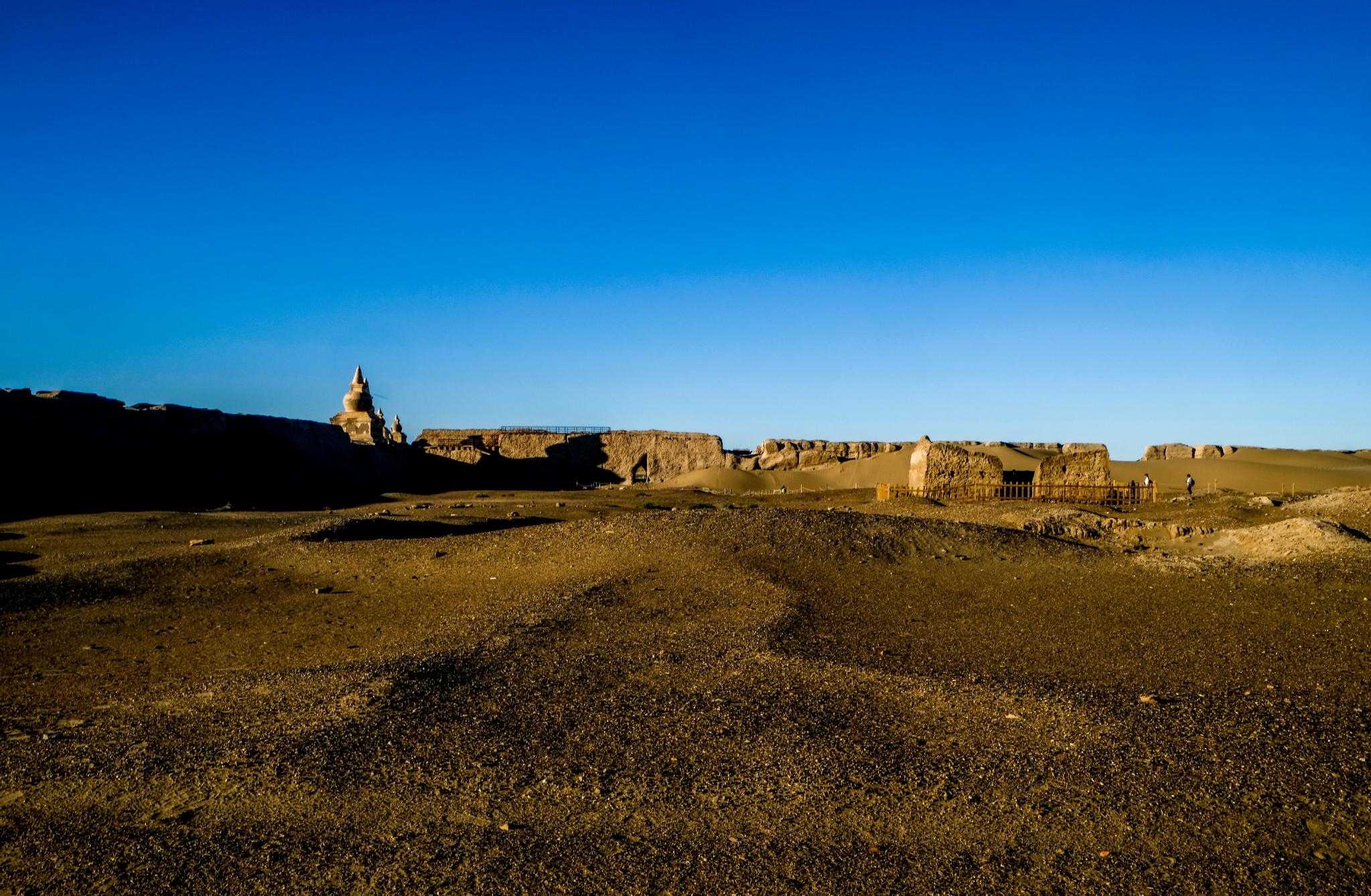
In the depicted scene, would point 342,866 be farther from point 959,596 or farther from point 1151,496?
point 1151,496

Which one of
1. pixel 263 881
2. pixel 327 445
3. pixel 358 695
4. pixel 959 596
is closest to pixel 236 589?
pixel 358 695

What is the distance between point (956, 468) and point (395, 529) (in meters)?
16.4

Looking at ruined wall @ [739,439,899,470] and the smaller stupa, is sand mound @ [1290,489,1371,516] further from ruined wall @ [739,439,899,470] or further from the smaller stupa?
the smaller stupa

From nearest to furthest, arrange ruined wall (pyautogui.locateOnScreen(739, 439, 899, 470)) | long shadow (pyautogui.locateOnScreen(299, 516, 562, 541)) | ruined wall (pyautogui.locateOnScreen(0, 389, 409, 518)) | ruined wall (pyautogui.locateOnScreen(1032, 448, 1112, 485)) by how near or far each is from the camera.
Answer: long shadow (pyautogui.locateOnScreen(299, 516, 562, 541)) → ruined wall (pyautogui.locateOnScreen(1032, 448, 1112, 485)) → ruined wall (pyautogui.locateOnScreen(0, 389, 409, 518)) → ruined wall (pyautogui.locateOnScreen(739, 439, 899, 470))

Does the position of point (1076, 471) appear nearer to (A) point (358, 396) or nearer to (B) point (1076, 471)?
(B) point (1076, 471)

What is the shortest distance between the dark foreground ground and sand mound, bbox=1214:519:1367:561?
0.37 meters

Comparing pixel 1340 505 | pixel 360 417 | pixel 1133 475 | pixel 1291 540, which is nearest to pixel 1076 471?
pixel 1340 505

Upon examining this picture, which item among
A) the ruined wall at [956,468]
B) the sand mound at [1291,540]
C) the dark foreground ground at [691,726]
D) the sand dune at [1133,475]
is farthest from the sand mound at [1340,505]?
the sand dune at [1133,475]

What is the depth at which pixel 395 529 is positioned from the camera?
15.9m

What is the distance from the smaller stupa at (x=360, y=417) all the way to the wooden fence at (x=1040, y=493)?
3366 centimetres

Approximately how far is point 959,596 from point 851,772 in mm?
5946

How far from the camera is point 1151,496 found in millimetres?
25297

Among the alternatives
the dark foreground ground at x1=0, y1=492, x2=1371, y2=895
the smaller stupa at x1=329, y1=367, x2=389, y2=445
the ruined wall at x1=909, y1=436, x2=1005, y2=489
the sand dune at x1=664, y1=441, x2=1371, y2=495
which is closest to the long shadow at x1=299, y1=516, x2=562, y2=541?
the dark foreground ground at x1=0, y1=492, x2=1371, y2=895

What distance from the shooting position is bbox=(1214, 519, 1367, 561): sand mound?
1257 cm
